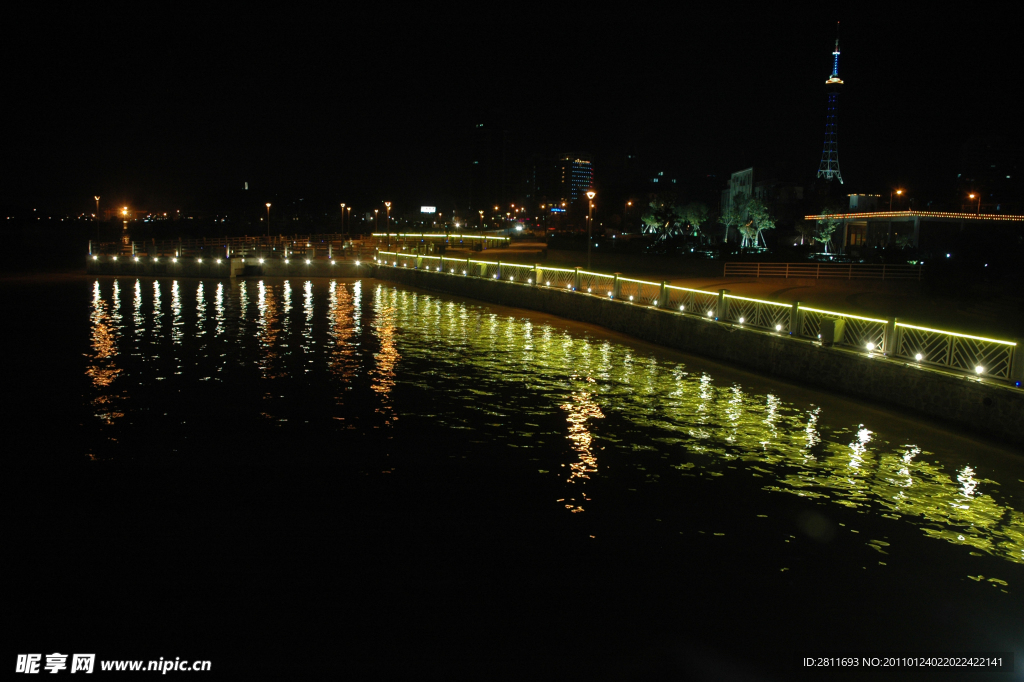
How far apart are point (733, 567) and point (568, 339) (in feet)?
51.4

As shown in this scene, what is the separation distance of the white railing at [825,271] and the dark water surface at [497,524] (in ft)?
69.2

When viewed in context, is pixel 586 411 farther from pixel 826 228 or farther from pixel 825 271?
pixel 826 228

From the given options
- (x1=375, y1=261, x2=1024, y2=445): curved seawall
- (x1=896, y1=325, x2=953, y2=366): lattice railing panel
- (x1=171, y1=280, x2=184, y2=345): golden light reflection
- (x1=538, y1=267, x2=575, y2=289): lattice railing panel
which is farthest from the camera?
(x1=538, y1=267, x2=575, y2=289): lattice railing panel

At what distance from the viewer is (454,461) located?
1050 centimetres

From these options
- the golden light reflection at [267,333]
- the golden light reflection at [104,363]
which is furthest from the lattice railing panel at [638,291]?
the golden light reflection at [104,363]

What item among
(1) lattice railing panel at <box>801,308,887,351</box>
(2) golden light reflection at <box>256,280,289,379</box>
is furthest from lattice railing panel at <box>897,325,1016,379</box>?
(2) golden light reflection at <box>256,280,289,379</box>

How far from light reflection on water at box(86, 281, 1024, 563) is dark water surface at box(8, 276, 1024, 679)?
0.08 m

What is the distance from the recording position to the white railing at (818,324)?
1243 centimetres

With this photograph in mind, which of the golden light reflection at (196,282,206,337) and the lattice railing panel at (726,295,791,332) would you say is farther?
the golden light reflection at (196,282,206,337)

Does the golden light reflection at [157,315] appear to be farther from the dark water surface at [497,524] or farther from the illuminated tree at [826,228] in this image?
the illuminated tree at [826,228]

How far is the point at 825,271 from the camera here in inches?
1399

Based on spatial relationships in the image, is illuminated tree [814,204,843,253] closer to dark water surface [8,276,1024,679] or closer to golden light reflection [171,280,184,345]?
dark water surface [8,276,1024,679]

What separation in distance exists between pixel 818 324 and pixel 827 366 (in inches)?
53.5

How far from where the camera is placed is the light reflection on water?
948 cm
